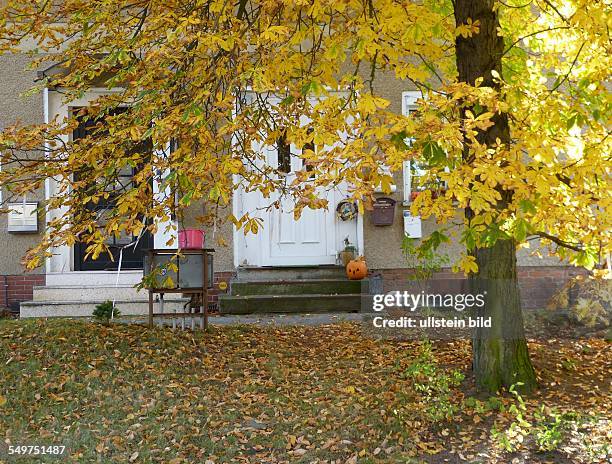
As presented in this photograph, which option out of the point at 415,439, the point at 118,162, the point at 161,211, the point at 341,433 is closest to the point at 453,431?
the point at 415,439

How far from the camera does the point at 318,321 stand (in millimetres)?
8102

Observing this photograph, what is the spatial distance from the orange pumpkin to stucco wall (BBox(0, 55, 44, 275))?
420 cm

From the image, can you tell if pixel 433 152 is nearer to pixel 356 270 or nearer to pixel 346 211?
pixel 356 270

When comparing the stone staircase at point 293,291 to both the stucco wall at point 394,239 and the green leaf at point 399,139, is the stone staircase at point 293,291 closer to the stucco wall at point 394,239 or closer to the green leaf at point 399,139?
the stucco wall at point 394,239

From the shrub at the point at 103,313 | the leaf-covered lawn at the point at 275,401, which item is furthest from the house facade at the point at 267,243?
the leaf-covered lawn at the point at 275,401

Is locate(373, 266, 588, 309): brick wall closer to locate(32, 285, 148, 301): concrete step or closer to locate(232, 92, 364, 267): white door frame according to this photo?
locate(232, 92, 364, 267): white door frame

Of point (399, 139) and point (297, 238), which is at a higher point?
point (399, 139)

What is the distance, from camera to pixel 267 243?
376 inches

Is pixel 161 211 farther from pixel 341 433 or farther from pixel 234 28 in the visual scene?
pixel 341 433

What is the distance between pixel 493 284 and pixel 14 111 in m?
7.11

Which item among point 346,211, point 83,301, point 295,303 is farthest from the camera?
point 346,211

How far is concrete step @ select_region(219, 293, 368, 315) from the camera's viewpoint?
8.65 m

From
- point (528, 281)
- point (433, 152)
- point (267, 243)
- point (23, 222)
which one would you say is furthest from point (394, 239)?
point (433, 152)

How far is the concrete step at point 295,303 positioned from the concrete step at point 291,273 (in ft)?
2.02
